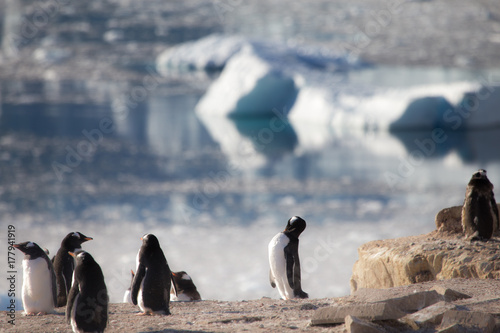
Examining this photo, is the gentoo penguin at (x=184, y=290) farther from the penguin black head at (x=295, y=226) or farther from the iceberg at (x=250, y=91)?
the iceberg at (x=250, y=91)

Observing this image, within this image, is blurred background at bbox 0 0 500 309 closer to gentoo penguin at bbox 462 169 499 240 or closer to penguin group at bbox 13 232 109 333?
penguin group at bbox 13 232 109 333

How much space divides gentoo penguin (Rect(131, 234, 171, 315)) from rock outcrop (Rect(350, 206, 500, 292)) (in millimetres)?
1209

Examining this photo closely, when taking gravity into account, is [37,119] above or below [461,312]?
above

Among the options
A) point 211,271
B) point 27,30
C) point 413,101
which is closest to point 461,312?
point 211,271

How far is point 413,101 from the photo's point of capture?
1268 centimetres

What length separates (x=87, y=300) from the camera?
2.65m

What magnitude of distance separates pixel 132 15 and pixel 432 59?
1429cm

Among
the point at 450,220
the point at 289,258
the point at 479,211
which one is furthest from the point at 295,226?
the point at 479,211

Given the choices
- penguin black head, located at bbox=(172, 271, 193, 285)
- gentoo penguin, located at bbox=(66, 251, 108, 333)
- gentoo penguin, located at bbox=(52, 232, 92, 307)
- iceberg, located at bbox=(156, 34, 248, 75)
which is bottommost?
gentoo penguin, located at bbox=(66, 251, 108, 333)

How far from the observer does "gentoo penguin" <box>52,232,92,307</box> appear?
3.51 m

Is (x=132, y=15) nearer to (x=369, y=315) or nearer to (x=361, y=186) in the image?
(x=361, y=186)

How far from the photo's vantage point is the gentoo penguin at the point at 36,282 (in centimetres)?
316

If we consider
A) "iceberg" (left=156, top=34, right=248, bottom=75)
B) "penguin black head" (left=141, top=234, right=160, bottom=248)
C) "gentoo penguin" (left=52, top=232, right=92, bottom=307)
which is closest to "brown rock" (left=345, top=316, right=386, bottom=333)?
"penguin black head" (left=141, top=234, right=160, bottom=248)
